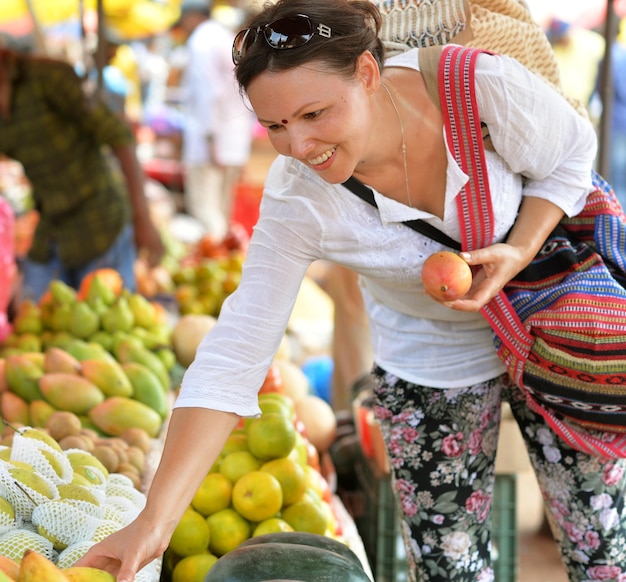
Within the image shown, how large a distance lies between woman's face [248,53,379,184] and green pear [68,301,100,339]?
1.75m

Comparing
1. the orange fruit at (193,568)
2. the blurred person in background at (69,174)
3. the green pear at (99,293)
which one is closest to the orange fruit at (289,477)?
the orange fruit at (193,568)

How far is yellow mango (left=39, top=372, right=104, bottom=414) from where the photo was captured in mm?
2352

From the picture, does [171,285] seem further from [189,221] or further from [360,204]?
[189,221]

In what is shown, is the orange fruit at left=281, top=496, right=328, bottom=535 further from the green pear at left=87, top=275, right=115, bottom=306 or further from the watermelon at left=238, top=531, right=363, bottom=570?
the green pear at left=87, top=275, right=115, bottom=306

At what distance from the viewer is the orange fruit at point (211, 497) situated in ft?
6.10

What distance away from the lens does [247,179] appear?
9789mm

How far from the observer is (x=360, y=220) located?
4.88ft

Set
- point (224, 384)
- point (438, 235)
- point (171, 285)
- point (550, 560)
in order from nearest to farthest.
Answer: point (224, 384), point (438, 235), point (550, 560), point (171, 285)

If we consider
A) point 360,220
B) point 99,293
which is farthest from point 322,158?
point 99,293

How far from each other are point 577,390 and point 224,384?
0.64 metres

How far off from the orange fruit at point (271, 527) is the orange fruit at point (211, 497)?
0.10 meters

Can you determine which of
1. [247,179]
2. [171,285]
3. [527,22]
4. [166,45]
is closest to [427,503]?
[527,22]

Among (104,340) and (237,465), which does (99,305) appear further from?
(237,465)

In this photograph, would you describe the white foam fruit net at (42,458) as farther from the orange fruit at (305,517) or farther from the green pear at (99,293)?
the green pear at (99,293)
